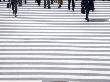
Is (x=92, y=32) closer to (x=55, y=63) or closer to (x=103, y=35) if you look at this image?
(x=103, y=35)

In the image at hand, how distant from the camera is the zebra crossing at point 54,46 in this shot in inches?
398

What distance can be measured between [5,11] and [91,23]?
9.97 ft

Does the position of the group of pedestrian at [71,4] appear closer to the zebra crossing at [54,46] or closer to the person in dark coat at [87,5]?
the person in dark coat at [87,5]

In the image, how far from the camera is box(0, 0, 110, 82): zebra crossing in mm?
10109

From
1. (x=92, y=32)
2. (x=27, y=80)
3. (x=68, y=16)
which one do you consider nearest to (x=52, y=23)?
(x=68, y=16)

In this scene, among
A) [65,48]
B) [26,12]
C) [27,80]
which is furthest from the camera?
[26,12]

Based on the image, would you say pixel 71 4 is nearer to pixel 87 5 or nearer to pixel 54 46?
pixel 87 5

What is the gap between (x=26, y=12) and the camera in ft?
40.2

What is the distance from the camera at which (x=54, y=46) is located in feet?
35.4

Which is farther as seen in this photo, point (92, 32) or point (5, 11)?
point (5, 11)

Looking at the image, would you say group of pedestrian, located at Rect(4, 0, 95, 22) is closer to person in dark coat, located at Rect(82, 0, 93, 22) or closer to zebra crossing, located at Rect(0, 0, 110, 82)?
person in dark coat, located at Rect(82, 0, 93, 22)

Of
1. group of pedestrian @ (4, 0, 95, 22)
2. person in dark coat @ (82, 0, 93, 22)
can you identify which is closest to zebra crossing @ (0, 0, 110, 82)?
group of pedestrian @ (4, 0, 95, 22)

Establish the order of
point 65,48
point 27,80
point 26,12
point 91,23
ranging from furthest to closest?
1. point 26,12
2. point 91,23
3. point 65,48
4. point 27,80

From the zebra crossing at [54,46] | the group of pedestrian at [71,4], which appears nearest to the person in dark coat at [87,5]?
the group of pedestrian at [71,4]
